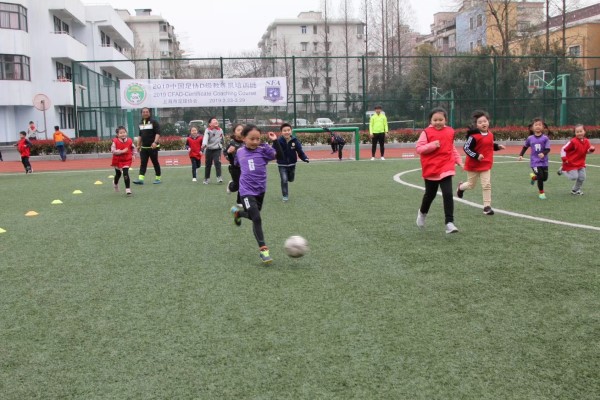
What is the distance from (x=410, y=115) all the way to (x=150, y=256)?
77.7 ft

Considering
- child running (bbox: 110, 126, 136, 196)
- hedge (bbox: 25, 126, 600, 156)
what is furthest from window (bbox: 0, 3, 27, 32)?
child running (bbox: 110, 126, 136, 196)

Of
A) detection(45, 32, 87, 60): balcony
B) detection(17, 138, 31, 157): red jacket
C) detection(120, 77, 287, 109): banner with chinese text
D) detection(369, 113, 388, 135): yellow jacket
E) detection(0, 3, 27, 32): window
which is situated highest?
detection(0, 3, 27, 32): window

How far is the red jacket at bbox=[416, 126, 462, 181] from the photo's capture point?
7.58 meters

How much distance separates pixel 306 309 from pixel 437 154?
3.71 m

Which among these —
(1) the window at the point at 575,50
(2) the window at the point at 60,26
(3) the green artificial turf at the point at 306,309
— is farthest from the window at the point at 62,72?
(1) the window at the point at 575,50

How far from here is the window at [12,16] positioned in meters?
38.6

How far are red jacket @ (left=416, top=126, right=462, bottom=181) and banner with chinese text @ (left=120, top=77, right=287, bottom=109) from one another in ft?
62.6

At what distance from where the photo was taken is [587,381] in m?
3.28

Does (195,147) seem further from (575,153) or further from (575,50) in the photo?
(575,50)

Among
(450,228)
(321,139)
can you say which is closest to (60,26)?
(321,139)

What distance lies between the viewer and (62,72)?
144ft

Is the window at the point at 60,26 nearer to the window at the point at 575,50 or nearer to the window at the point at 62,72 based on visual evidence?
the window at the point at 62,72

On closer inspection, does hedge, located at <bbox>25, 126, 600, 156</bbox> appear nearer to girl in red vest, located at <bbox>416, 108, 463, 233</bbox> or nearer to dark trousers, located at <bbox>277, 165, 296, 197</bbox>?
dark trousers, located at <bbox>277, 165, 296, 197</bbox>

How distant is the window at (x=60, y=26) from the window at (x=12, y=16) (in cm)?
381
